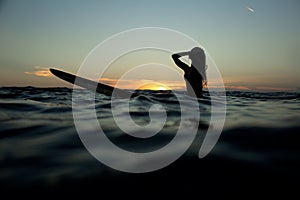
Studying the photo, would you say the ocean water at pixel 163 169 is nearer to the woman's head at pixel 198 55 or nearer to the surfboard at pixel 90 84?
the surfboard at pixel 90 84

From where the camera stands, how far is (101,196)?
1.40m

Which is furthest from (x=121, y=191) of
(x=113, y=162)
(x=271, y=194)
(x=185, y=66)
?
(x=185, y=66)

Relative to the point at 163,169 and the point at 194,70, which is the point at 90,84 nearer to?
the point at 194,70

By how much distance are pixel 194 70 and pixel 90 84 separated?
183 inches

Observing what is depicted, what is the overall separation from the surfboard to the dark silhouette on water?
288cm

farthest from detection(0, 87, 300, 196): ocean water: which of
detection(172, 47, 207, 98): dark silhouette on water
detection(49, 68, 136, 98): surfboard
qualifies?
detection(172, 47, 207, 98): dark silhouette on water

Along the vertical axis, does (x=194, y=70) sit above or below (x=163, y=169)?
above

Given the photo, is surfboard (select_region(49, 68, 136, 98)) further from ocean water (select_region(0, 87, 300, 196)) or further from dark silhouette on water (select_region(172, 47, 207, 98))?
ocean water (select_region(0, 87, 300, 196))

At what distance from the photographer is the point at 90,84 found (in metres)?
9.07

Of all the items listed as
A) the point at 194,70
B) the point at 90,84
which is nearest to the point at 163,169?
the point at 90,84

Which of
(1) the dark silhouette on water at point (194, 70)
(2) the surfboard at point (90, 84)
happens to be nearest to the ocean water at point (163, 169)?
(2) the surfboard at point (90, 84)

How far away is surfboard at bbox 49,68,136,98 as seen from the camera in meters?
9.02

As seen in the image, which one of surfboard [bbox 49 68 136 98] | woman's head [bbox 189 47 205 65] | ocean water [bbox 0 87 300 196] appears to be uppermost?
woman's head [bbox 189 47 205 65]

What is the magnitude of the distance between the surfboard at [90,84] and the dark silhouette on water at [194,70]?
2876 millimetres
